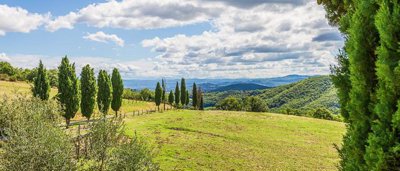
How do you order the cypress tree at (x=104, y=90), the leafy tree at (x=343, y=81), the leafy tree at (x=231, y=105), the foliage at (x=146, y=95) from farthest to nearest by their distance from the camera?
the foliage at (x=146, y=95) < the leafy tree at (x=231, y=105) < the cypress tree at (x=104, y=90) < the leafy tree at (x=343, y=81)

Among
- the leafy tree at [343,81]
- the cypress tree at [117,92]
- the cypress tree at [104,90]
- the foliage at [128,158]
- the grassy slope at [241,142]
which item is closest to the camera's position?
the leafy tree at [343,81]

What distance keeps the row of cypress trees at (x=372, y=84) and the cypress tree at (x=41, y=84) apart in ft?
186

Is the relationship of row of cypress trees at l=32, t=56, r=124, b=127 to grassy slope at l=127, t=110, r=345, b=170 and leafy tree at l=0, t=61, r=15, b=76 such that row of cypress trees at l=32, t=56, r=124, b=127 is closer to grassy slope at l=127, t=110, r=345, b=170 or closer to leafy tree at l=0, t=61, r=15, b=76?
grassy slope at l=127, t=110, r=345, b=170

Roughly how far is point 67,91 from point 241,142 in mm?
28367

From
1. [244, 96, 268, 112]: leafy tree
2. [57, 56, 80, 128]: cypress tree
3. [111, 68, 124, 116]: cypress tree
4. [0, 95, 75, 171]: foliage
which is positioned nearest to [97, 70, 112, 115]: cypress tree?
[111, 68, 124, 116]: cypress tree

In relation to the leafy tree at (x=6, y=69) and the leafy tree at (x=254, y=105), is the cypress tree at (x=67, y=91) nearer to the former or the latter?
the leafy tree at (x=6, y=69)

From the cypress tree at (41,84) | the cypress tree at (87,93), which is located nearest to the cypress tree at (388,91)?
the cypress tree at (87,93)

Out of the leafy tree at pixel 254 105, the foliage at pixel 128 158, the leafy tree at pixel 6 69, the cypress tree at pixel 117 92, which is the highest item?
the leafy tree at pixel 6 69

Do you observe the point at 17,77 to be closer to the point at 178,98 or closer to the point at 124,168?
the point at 178,98

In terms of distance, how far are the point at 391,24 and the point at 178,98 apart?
113 metres

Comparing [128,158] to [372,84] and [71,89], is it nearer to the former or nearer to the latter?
[372,84]

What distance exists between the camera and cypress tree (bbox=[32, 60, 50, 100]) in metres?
58.5

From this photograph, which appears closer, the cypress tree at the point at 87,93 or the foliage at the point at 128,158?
the foliage at the point at 128,158

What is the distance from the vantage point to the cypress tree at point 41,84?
58.5 metres
